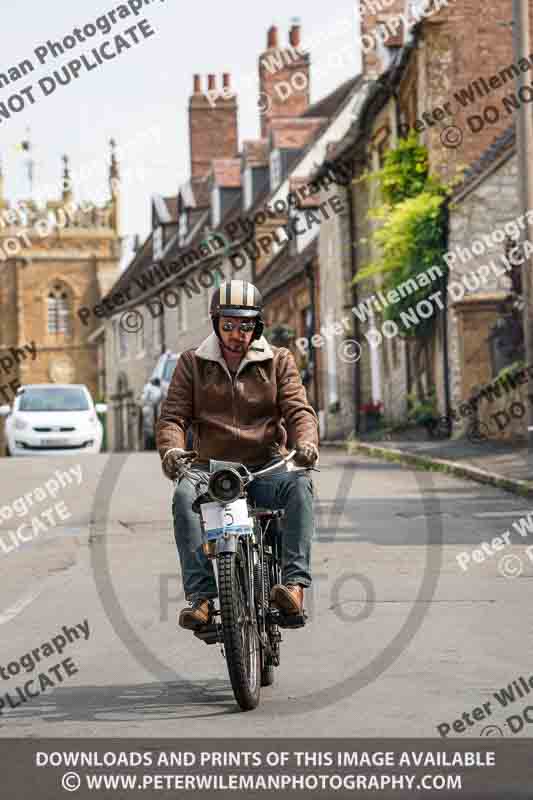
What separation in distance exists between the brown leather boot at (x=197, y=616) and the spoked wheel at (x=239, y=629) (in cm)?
19

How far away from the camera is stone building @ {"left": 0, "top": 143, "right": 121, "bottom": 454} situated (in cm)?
9333

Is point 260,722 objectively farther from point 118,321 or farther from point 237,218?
point 118,321

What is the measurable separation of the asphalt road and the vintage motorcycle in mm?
196

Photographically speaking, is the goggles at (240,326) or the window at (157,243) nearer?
the goggles at (240,326)

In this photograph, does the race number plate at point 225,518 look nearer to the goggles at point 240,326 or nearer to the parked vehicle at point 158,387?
the goggles at point 240,326

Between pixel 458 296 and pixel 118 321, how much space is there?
45788 mm

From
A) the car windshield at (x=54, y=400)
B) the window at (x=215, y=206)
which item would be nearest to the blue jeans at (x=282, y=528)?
the car windshield at (x=54, y=400)

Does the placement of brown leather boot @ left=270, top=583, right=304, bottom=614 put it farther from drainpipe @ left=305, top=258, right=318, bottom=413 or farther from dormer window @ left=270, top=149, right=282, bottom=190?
dormer window @ left=270, top=149, right=282, bottom=190

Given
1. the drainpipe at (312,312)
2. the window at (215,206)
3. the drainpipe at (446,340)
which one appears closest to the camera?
the drainpipe at (446,340)

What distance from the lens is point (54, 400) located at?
2925 cm

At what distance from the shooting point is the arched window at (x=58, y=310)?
93938mm

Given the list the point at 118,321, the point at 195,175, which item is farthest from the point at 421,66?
the point at 118,321

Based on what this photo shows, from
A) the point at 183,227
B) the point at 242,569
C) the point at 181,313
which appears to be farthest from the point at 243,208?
the point at 242,569

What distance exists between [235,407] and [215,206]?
154 ft
